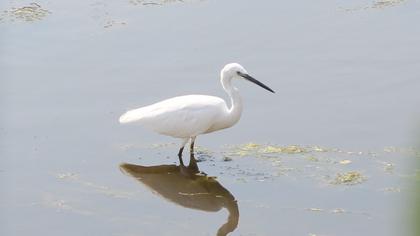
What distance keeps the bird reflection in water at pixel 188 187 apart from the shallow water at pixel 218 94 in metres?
0.06

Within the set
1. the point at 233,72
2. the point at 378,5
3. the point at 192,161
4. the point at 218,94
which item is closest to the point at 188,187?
the point at 192,161

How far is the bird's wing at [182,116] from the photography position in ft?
19.6

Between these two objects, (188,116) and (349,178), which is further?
(188,116)

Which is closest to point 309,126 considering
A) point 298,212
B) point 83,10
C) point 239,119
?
point 239,119

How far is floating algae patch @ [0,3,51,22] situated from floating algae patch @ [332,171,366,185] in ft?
16.3

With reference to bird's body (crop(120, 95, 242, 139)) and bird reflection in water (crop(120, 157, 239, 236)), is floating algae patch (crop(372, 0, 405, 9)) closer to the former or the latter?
bird's body (crop(120, 95, 242, 139))

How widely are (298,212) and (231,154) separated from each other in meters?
1.10

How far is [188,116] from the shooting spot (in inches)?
235

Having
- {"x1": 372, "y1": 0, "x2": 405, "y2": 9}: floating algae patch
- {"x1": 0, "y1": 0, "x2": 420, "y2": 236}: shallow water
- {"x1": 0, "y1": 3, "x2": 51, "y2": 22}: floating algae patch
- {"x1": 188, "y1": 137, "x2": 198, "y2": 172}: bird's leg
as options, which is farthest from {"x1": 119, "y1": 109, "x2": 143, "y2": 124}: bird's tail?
{"x1": 372, "y1": 0, "x2": 405, "y2": 9}: floating algae patch

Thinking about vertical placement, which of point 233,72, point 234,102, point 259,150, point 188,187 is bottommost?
point 188,187

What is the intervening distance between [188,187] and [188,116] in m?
0.57

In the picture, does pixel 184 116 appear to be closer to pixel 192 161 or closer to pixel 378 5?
pixel 192 161

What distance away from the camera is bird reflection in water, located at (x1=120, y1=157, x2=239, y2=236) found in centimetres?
533

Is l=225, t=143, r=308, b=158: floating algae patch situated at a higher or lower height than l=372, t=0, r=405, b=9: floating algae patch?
lower
